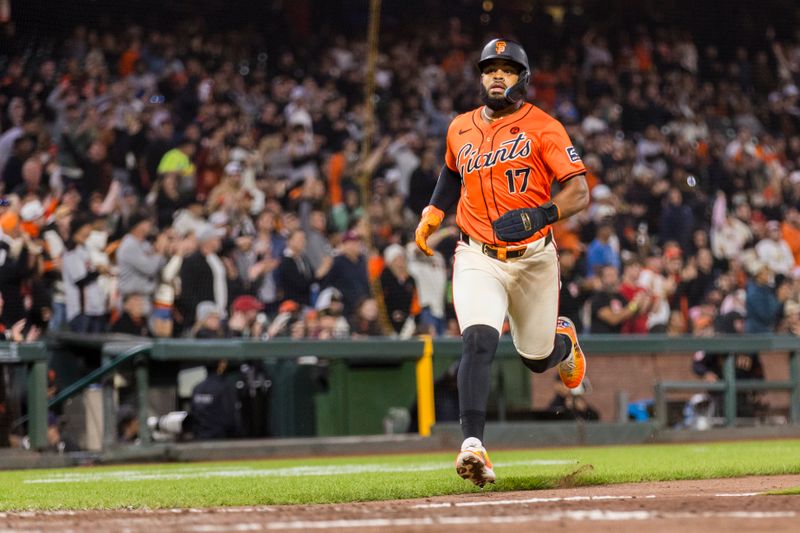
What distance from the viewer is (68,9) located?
47.8 ft

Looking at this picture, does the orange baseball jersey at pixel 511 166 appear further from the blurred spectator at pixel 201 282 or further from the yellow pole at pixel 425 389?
the blurred spectator at pixel 201 282

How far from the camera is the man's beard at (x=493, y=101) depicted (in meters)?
5.69

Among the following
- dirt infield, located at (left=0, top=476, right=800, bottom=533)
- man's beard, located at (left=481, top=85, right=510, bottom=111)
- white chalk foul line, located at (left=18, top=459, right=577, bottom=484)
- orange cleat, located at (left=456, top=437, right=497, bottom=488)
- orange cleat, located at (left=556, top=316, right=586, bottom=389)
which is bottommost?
white chalk foul line, located at (left=18, top=459, right=577, bottom=484)

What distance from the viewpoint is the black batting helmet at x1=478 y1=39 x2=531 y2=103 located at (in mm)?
5656

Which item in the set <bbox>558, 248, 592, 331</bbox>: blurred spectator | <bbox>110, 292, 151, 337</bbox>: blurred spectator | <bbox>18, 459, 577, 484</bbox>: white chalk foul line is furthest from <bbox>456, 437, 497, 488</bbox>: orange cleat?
<bbox>558, 248, 592, 331</bbox>: blurred spectator

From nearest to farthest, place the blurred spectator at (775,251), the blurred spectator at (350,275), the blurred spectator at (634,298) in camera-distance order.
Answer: the blurred spectator at (350,275) < the blurred spectator at (634,298) < the blurred spectator at (775,251)

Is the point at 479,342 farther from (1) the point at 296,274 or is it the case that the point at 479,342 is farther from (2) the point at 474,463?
(1) the point at 296,274

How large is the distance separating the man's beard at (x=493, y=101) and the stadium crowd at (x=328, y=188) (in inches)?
230

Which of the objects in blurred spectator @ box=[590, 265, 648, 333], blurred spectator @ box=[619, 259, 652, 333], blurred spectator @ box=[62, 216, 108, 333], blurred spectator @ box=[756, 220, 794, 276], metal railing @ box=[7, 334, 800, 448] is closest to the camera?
metal railing @ box=[7, 334, 800, 448]

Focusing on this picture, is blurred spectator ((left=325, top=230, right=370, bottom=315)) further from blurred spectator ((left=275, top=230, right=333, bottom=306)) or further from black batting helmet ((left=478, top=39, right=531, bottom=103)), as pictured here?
black batting helmet ((left=478, top=39, right=531, bottom=103))

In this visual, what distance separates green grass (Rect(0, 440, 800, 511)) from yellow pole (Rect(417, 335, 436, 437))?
1.23 metres

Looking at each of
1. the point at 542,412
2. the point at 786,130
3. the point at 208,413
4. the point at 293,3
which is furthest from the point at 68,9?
the point at 786,130

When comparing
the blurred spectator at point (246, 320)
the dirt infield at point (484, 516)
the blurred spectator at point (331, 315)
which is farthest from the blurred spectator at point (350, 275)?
the dirt infield at point (484, 516)

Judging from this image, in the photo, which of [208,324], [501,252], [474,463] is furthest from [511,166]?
[208,324]
